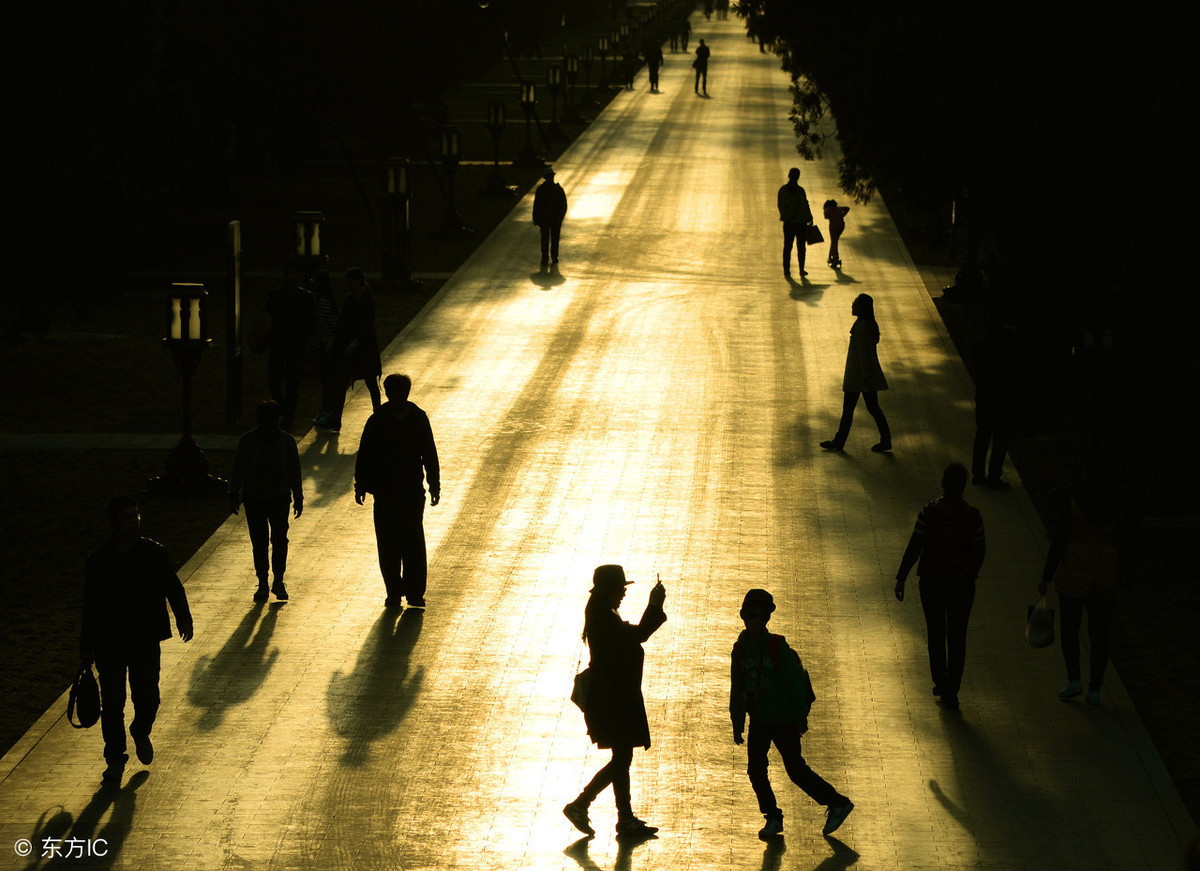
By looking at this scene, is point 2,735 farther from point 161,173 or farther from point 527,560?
point 161,173

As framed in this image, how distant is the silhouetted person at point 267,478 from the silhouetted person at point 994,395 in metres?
6.70

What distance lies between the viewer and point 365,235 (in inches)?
1286

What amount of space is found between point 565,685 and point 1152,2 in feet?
32.6

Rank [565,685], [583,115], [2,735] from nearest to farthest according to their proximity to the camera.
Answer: [2,735] < [565,685] < [583,115]

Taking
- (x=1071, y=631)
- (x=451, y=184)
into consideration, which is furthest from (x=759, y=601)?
(x=451, y=184)

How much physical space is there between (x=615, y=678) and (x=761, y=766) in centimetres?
92

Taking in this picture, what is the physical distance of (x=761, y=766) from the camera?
29.3ft

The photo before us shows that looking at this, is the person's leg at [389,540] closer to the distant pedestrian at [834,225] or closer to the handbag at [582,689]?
the handbag at [582,689]

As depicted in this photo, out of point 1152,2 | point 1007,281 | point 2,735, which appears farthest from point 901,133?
point 2,735

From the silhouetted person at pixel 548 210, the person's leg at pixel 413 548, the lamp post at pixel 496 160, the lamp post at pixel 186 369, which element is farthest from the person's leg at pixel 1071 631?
the lamp post at pixel 496 160

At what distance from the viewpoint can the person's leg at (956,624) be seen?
1067 cm

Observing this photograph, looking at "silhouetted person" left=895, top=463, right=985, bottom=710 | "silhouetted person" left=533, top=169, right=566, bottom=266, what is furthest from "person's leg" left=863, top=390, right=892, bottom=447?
"silhouetted person" left=533, top=169, right=566, bottom=266

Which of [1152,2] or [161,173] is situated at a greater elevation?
[1152,2]

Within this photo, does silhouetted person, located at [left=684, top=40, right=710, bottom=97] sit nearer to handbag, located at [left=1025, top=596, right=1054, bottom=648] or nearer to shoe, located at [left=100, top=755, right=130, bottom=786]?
handbag, located at [left=1025, top=596, right=1054, bottom=648]
